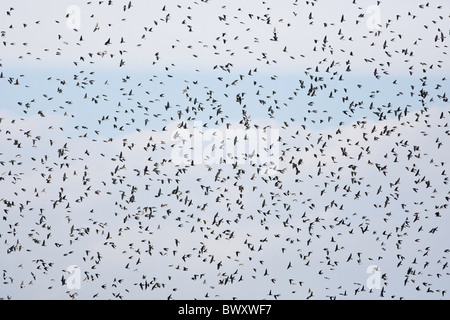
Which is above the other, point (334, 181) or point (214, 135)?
point (214, 135)

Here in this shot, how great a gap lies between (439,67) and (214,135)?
11202 mm

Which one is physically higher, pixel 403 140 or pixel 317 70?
pixel 317 70

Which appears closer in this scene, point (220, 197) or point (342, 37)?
point (342, 37)

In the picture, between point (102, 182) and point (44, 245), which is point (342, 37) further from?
point (44, 245)

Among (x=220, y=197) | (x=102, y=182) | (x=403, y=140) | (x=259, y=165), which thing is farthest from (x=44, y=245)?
(x=403, y=140)

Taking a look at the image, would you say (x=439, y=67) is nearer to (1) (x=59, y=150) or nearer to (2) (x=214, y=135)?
(2) (x=214, y=135)

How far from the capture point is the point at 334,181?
1556 inches

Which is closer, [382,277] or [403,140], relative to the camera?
[382,277]

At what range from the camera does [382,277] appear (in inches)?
1470
